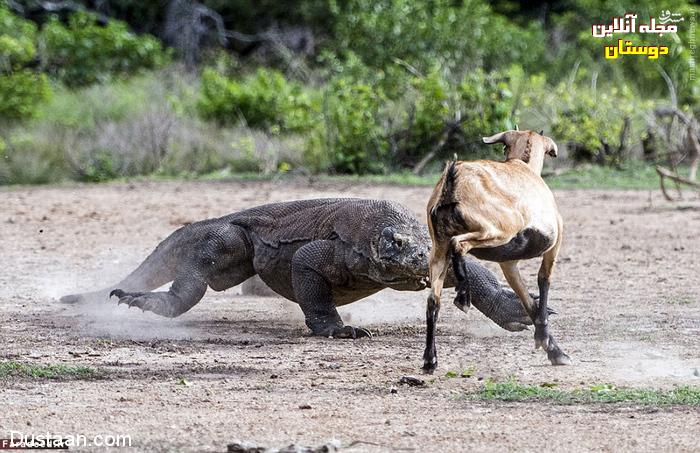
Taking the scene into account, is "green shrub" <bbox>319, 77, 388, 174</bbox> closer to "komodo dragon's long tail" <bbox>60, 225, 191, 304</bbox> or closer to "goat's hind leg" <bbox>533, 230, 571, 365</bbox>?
"komodo dragon's long tail" <bbox>60, 225, 191, 304</bbox>

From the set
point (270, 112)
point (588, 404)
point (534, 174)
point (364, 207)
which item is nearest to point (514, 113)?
point (270, 112)

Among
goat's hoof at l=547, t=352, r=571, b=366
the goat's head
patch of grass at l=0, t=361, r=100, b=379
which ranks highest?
the goat's head

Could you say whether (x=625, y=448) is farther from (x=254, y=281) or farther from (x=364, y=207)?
(x=254, y=281)

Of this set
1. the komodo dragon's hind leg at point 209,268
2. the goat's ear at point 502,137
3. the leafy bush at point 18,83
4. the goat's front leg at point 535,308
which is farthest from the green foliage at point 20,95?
the goat's front leg at point 535,308

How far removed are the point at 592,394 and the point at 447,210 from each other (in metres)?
1.06

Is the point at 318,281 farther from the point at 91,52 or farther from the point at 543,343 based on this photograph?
the point at 91,52

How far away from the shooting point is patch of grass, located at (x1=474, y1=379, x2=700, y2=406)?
5.62 m

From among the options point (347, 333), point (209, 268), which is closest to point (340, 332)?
point (347, 333)

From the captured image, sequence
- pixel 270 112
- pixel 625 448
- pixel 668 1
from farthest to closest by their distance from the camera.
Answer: pixel 668 1, pixel 270 112, pixel 625 448

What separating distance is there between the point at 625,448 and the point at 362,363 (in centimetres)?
216

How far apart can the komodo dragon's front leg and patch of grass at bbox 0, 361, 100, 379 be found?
5.46ft

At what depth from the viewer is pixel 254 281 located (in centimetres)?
968

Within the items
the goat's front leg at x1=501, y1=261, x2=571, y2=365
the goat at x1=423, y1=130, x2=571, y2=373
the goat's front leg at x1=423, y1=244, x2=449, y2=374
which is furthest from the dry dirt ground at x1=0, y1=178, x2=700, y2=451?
the goat at x1=423, y1=130, x2=571, y2=373

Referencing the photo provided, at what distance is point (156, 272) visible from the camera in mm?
8945
